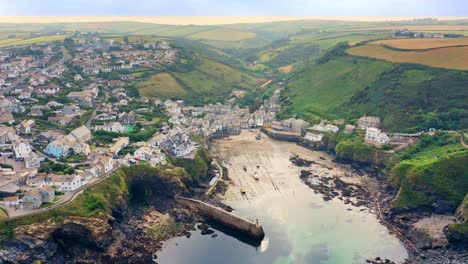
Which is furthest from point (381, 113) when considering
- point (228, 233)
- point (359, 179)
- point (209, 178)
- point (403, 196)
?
point (228, 233)

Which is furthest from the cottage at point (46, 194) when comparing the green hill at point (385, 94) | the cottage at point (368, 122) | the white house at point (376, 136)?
the green hill at point (385, 94)

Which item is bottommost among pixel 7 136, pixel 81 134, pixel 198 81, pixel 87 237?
pixel 87 237

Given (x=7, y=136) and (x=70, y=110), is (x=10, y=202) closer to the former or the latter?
(x=7, y=136)

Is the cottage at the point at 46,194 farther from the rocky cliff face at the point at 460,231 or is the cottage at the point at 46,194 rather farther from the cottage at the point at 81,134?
the rocky cliff face at the point at 460,231

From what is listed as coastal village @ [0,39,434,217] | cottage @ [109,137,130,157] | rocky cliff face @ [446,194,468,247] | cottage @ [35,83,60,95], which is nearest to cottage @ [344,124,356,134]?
coastal village @ [0,39,434,217]

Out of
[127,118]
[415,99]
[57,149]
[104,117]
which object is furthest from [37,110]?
[415,99]

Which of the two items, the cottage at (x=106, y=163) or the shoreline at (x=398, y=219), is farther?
the cottage at (x=106, y=163)
